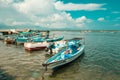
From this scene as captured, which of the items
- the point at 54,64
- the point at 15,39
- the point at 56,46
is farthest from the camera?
the point at 15,39

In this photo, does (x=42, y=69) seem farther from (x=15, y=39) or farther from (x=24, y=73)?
(x=15, y=39)

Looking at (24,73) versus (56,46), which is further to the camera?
(56,46)

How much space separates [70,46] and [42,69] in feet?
33.6

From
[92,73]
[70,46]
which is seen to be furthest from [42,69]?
[70,46]

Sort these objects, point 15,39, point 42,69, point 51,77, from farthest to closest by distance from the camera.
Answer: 1. point 15,39
2. point 42,69
3. point 51,77

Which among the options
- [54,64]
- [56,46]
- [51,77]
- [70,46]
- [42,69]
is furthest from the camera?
[56,46]

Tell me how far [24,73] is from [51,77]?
3275mm

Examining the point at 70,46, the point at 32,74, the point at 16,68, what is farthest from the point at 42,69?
the point at 70,46

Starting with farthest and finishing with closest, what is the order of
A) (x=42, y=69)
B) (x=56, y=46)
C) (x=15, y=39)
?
(x=15, y=39) < (x=56, y=46) < (x=42, y=69)

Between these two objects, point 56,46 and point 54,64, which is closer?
point 54,64

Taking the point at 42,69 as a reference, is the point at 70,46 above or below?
above

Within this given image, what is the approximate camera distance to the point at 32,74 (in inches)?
655

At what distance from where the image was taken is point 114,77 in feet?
52.7

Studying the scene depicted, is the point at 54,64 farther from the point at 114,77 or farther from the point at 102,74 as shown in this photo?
the point at 114,77
